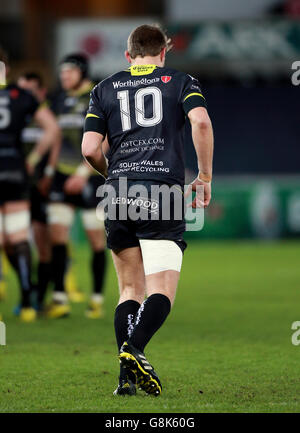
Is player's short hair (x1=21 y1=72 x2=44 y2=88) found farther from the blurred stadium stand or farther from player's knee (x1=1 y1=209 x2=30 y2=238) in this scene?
the blurred stadium stand

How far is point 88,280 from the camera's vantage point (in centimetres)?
1232

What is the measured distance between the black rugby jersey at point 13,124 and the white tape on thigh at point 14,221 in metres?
0.29

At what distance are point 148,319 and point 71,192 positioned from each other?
3686 millimetres

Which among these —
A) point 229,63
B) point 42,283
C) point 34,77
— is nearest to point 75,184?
point 42,283

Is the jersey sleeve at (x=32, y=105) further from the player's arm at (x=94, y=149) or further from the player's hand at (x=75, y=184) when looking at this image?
the player's arm at (x=94, y=149)

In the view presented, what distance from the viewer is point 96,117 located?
5.01 metres

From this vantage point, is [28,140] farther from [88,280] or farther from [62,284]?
[88,280]

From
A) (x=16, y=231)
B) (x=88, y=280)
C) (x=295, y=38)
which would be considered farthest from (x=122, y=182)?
(x=295, y=38)

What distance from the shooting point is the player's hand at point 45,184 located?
333 inches

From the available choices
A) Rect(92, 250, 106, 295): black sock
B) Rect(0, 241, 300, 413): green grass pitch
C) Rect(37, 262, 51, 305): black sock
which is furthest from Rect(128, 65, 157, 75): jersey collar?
Rect(37, 262, 51, 305): black sock

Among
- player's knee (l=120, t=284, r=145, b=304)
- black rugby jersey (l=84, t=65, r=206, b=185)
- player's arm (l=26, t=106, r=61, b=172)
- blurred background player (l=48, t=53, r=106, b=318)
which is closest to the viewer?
black rugby jersey (l=84, t=65, r=206, b=185)

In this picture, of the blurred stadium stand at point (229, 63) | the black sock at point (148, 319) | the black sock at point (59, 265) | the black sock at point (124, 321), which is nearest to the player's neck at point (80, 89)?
the black sock at point (59, 265)

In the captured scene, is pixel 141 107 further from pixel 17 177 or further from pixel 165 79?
pixel 17 177

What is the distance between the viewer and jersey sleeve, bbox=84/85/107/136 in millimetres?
4996
